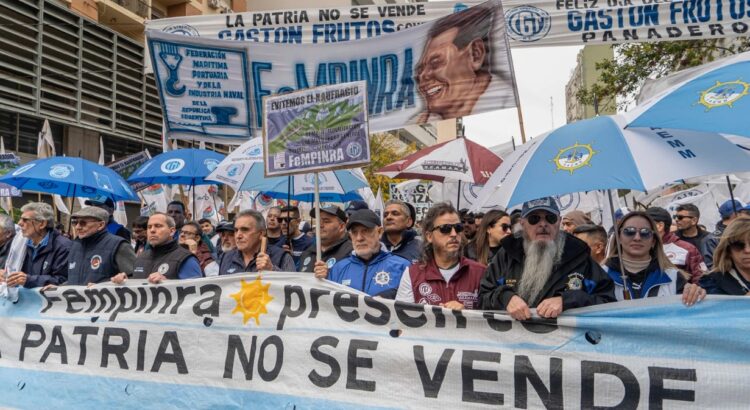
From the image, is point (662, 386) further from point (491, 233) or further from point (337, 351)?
point (491, 233)

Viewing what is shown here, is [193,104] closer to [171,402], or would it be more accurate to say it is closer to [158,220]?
[158,220]

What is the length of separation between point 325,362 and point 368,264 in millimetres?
872

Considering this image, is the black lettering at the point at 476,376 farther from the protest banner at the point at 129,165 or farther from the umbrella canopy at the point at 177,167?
the protest banner at the point at 129,165

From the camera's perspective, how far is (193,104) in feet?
20.7

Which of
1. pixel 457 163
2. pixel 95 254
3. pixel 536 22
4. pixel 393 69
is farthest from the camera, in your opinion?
pixel 457 163

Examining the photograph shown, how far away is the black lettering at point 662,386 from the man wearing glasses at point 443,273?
42.7 inches

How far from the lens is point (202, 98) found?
6324mm

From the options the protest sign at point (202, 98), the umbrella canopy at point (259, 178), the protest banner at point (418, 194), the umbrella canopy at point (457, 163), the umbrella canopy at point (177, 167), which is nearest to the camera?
the protest sign at point (202, 98)

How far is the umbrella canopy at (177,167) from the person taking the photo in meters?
9.04

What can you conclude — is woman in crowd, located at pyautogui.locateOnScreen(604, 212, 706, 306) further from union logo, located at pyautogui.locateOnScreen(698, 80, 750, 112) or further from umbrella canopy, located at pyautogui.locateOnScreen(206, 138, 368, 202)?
umbrella canopy, located at pyautogui.locateOnScreen(206, 138, 368, 202)

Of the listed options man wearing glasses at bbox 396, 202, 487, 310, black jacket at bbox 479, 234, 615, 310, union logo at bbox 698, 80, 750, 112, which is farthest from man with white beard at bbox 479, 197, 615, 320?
union logo at bbox 698, 80, 750, 112

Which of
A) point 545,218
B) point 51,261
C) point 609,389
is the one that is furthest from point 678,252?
point 51,261

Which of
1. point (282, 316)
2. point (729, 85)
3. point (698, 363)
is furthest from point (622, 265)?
point (282, 316)

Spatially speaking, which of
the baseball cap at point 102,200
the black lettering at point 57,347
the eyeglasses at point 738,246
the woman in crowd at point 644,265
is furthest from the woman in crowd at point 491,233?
the baseball cap at point 102,200
